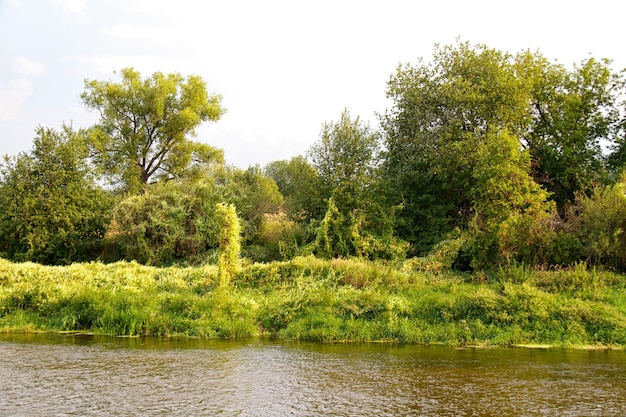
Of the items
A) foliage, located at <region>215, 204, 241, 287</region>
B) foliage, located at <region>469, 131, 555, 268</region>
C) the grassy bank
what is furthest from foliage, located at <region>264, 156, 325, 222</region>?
foliage, located at <region>215, 204, 241, 287</region>

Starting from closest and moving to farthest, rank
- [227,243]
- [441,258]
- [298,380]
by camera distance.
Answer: [298,380]
[227,243]
[441,258]

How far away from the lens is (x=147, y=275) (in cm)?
2152

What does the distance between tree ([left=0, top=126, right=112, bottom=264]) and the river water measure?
15.0 m


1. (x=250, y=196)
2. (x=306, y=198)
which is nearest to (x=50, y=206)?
(x=250, y=196)

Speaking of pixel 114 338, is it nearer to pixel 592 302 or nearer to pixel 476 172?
pixel 592 302

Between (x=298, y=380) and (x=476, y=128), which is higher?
(x=476, y=128)

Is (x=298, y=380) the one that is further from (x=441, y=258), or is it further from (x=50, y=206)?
(x=50, y=206)

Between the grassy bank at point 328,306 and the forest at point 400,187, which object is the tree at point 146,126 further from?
the grassy bank at point 328,306

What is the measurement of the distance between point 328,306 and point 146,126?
2618cm

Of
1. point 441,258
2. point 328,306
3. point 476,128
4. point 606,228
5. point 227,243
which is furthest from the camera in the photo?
point 476,128

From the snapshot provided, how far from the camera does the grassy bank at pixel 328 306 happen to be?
16859 millimetres

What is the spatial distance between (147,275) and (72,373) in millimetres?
9857

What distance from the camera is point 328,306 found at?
18266mm

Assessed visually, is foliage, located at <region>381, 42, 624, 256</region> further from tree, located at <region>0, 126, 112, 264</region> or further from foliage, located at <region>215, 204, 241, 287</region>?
tree, located at <region>0, 126, 112, 264</region>
